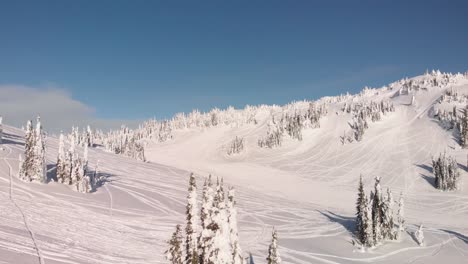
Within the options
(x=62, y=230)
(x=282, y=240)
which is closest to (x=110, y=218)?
(x=62, y=230)

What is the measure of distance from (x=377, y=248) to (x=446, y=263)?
9.27 meters

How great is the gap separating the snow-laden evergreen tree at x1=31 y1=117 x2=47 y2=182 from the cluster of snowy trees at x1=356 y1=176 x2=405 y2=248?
4708cm

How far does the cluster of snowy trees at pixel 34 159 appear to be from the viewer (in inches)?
2419

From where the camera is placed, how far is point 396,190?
392 ft

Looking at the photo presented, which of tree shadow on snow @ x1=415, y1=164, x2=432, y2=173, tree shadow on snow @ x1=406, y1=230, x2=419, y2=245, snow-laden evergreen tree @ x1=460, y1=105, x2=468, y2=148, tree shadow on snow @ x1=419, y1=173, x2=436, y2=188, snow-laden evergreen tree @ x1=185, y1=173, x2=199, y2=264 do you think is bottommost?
tree shadow on snow @ x1=406, y1=230, x2=419, y2=245

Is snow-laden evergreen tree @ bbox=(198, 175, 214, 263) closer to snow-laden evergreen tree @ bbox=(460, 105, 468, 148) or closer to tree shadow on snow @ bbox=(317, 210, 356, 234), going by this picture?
tree shadow on snow @ bbox=(317, 210, 356, 234)

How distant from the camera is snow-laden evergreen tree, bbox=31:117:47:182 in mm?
61375

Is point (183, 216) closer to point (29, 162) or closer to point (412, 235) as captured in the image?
point (29, 162)

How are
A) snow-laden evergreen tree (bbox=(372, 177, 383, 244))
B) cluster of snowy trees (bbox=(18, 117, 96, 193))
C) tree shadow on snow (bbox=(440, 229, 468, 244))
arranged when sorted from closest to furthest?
snow-laden evergreen tree (bbox=(372, 177, 383, 244)), cluster of snowy trees (bbox=(18, 117, 96, 193)), tree shadow on snow (bbox=(440, 229, 468, 244))

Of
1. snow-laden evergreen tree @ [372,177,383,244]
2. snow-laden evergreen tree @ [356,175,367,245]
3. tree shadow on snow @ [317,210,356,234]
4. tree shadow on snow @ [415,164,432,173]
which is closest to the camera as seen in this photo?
snow-laden evergreen tree @ [356,175,367,245]

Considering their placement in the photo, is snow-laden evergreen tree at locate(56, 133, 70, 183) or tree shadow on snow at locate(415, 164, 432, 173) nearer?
snow-laden evergreen tree at locate(56, 133, 70, 183)

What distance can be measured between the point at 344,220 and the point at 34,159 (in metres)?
53.3

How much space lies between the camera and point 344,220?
7656cm

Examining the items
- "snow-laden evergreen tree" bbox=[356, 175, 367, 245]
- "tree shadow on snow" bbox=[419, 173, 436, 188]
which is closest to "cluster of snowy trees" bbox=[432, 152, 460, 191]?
"tree shadow on snow" bbox=[419, 173, 436, 188]
